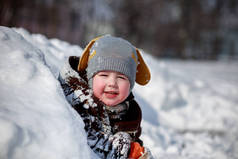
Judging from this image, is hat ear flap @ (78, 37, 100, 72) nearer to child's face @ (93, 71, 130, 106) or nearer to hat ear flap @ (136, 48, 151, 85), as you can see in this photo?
child's face @ (93, 71, 130, 106)

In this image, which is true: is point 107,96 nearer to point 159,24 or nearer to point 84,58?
point 84,58

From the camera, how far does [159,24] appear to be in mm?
21734

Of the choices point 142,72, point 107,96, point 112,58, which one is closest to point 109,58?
point 112,58

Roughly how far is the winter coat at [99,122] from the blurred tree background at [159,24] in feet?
41.8

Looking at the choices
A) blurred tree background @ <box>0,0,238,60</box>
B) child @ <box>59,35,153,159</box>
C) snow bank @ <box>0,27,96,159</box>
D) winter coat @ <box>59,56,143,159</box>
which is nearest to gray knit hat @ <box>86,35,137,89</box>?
child @ <box>59,35,153,159</box>

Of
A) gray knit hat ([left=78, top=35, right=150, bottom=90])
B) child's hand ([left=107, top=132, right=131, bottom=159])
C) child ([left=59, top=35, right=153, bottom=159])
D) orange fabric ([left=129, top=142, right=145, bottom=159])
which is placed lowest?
orange fabric ([left=129, top=142, right=145, bottom=159])

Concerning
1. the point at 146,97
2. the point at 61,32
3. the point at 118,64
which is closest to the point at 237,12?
the point at 61,32

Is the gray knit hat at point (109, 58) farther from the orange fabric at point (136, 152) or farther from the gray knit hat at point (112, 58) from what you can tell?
the orange fabric at point (136, 152)

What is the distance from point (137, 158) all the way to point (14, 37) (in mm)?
1079

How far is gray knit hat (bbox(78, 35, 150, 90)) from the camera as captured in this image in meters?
1.39

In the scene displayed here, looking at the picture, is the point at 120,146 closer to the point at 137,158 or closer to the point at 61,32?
the point at 137,158

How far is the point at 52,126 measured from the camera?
0.89 meters

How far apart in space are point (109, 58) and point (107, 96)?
0.89 feet

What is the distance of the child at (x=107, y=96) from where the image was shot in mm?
1222
